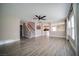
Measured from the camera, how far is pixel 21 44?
306 cm

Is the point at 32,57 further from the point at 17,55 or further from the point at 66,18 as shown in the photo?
the point at 66,18

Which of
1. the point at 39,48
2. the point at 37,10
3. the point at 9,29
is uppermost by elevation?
the point at 37,10

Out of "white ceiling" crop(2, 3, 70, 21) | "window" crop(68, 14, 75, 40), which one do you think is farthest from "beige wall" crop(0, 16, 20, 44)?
"window" crop(68, 14, 75, 40)

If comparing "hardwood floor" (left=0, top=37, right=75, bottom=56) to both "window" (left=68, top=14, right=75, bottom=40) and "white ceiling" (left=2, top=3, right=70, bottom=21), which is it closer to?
"window" (left=68, top=14, right=75, bottom=40)

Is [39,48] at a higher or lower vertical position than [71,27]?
lower

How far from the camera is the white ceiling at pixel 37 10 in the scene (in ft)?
9.75

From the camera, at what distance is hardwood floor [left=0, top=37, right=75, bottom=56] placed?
116 inches

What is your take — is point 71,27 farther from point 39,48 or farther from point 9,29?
point 9,29

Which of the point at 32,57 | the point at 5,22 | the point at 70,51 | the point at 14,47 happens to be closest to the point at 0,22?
the point at 5,22

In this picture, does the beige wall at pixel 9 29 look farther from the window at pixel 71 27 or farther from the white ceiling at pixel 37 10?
the window at pixel 71 27

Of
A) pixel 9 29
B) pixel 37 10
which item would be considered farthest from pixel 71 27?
pixel 9 29

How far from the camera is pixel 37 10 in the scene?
9.94 feet

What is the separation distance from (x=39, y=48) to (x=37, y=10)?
103 cm

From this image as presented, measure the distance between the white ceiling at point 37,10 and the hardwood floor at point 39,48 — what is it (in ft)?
2.07
